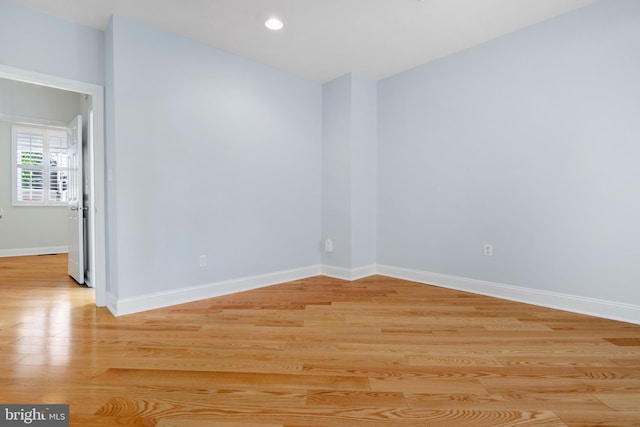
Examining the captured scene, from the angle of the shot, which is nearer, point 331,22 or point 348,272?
point 331,22

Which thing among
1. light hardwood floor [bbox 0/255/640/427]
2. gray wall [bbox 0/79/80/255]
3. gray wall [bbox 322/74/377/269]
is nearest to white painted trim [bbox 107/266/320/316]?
light hardwood floor [bbox 0/255/640/427]

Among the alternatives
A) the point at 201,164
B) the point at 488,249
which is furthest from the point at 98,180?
the point at 488,249

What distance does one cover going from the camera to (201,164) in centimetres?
321

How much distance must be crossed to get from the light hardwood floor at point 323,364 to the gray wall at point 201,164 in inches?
22.0

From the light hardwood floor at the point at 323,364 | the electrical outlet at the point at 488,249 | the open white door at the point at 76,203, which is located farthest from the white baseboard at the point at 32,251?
the electrical outlet at the point at 488,249

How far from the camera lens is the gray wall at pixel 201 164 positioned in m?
2.75

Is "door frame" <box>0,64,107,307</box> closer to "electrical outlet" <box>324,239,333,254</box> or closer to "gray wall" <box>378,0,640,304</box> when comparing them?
"electrical outlet" <box>324,239,333,254</box>

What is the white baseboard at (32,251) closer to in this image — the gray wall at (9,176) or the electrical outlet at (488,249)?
the gray wall at (9,176)

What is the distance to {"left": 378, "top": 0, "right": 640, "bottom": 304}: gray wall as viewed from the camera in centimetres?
255

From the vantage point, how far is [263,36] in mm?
3082

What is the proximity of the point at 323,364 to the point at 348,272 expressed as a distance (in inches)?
85.4

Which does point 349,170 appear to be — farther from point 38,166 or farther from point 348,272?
point 38,166

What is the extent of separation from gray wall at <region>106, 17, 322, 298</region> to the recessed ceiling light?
0.70 meters

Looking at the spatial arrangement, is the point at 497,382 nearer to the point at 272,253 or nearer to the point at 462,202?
the point at 462,202
